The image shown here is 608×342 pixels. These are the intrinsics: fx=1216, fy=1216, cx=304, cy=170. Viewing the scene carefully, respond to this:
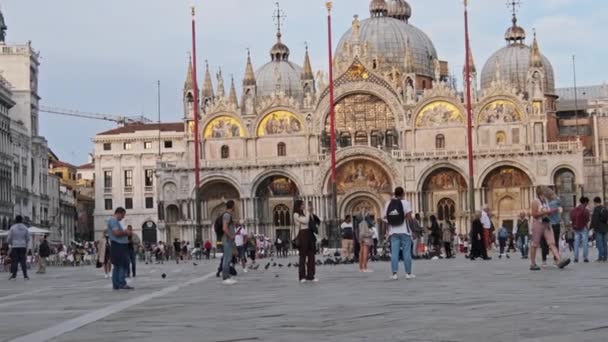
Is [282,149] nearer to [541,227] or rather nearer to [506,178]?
[506,178]

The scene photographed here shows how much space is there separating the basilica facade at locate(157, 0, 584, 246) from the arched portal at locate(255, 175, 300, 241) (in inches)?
2.7

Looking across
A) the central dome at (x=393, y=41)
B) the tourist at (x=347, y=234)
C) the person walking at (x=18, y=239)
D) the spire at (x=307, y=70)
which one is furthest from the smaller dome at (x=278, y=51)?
the person walking at (x=18, y=239)

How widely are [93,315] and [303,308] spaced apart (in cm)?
259

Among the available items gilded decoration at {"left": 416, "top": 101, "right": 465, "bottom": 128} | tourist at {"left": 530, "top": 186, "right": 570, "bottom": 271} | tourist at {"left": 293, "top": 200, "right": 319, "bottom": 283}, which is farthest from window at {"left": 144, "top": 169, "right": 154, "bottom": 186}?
tourist at {"left": 293, "top": 200, "right": 319, "bottom": 283}

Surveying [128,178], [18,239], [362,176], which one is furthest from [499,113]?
[18,239]

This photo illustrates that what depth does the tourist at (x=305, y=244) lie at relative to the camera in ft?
75.6

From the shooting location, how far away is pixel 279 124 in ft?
275

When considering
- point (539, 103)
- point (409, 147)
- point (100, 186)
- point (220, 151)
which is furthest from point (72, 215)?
point (539, 103)

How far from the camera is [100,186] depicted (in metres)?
107

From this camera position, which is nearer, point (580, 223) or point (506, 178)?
point (580, 223)

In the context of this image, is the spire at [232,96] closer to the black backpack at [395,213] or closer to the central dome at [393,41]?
the central dome at [393,41]

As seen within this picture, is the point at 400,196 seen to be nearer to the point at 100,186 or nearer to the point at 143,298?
the point at 143,298

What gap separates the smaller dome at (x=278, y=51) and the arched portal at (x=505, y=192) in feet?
95.9

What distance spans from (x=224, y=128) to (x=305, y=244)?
6205 centimetres
